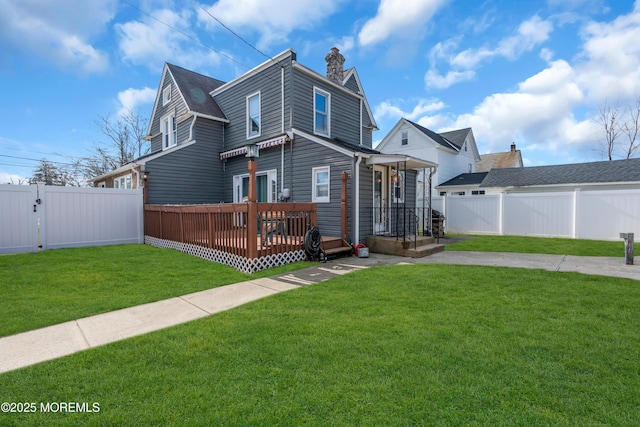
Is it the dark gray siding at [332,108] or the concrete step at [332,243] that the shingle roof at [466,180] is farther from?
the concrete step at [332,243]

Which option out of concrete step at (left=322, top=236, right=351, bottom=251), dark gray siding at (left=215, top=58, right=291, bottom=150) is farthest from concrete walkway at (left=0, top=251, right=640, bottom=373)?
Answer: dark gray siding at (left=215, top=58, right=291, bottom=150)

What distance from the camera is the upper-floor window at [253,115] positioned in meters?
11.7

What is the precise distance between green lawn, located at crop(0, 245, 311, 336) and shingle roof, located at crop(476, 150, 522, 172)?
101 feet

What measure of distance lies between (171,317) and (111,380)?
1.50 m

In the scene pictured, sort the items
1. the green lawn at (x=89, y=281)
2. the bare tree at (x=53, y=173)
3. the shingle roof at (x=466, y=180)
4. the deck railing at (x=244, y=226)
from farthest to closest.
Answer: the bare tree at (x=53, y=173)
the shingle roof at (x=466, y=180)
the deck railing at (x=244, y=226)
the green lawn at (x=89, y=281)

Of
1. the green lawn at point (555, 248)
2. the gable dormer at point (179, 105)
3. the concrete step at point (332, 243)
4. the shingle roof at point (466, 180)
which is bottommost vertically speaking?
the green lawn at point (555, 248)

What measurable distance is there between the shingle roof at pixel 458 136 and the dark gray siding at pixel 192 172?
61.4 ft

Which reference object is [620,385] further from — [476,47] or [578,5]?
[476,47]

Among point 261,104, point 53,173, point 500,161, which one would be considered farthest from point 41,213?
point 500,161

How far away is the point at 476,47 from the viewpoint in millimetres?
11898

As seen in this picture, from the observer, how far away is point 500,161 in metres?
30.9

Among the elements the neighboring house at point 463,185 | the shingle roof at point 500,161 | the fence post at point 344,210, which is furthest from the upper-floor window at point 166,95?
the shingle roof at point 500,161

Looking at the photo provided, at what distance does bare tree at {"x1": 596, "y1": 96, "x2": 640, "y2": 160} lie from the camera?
19.9 meters

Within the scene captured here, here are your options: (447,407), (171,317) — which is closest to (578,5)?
(447,407)
